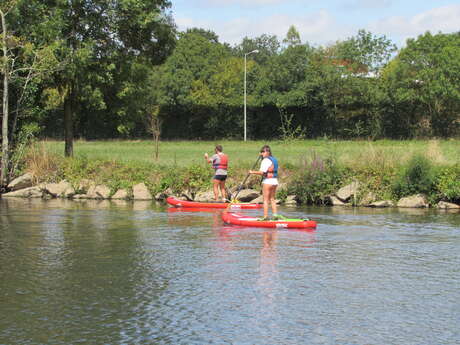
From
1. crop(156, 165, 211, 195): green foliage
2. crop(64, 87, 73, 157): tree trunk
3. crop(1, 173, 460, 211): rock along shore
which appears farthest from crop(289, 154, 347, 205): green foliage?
crop(64, 87, 73, 157): tree trunk

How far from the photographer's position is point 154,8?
33.8 meters

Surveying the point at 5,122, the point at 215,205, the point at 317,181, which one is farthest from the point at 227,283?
the point at 5,122

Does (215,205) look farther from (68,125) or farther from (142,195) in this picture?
(68,125)

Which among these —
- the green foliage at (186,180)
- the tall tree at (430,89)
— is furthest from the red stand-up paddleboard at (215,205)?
the tall tree at (430,89)

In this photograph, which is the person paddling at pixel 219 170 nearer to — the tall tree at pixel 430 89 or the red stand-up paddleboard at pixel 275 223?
the red stand-up paddleboard at pixel 275 223

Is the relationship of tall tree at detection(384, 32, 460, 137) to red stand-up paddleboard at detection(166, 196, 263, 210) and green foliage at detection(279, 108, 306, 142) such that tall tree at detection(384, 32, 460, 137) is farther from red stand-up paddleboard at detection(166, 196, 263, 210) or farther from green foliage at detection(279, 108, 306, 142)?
red stand-up paddleboard at detection(166, 196, 263, 210)

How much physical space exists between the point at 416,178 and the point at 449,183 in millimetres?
1120

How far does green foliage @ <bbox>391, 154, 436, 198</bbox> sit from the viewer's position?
24.8 m

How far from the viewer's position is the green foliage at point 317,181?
25922 mm

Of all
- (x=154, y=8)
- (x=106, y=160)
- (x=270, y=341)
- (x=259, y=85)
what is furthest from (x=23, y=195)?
(x=259, y=85)

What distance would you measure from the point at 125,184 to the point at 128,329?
19.2 meters

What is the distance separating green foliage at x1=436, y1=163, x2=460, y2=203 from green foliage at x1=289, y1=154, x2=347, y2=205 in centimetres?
339

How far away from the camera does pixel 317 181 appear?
84.8 feet

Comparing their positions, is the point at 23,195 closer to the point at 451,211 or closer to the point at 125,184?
the point at 125,184
